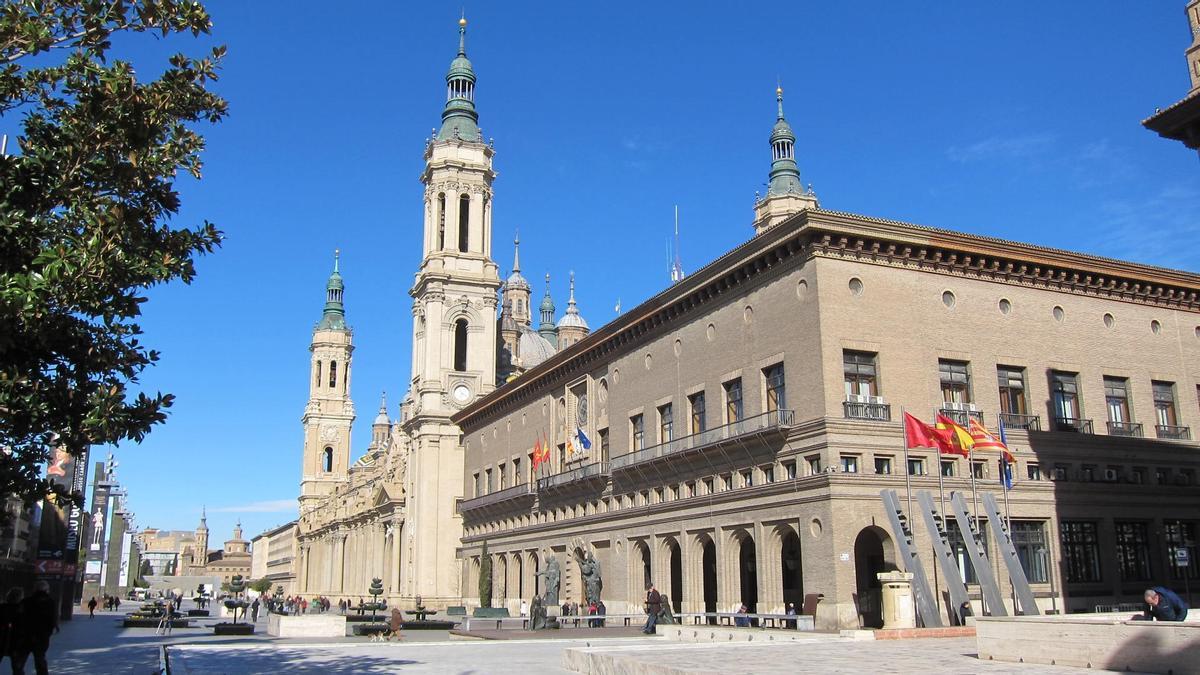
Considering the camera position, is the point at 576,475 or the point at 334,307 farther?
the point at 334,307

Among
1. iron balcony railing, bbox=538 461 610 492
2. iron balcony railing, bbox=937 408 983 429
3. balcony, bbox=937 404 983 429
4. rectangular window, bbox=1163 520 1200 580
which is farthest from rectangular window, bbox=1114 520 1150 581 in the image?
iron balcony railing, bbox=538 461 610 492

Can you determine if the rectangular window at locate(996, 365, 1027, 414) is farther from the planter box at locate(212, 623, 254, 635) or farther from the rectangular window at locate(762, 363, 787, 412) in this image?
the planter box at locate(212, 623, 254, 635)

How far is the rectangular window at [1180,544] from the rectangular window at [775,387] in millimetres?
16568

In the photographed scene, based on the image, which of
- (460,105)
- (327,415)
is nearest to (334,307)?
(327,415)

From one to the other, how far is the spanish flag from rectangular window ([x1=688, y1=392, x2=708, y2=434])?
36.5 ft

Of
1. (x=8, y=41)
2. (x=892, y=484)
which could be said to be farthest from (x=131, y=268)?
(x=892, y=484)

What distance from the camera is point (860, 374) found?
3747 cm

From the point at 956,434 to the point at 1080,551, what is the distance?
855cm

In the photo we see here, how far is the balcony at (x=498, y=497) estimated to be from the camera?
63956 mm

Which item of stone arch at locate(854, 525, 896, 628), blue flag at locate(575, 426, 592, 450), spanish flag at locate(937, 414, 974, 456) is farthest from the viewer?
blue flag at locate(575, 426, 592, 450)

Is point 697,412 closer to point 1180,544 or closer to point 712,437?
point 712,437

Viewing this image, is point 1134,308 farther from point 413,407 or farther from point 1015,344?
point 413,407

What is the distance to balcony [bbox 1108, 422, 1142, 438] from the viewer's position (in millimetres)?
41344

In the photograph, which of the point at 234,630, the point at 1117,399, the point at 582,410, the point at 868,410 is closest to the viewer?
the point at 868,410
